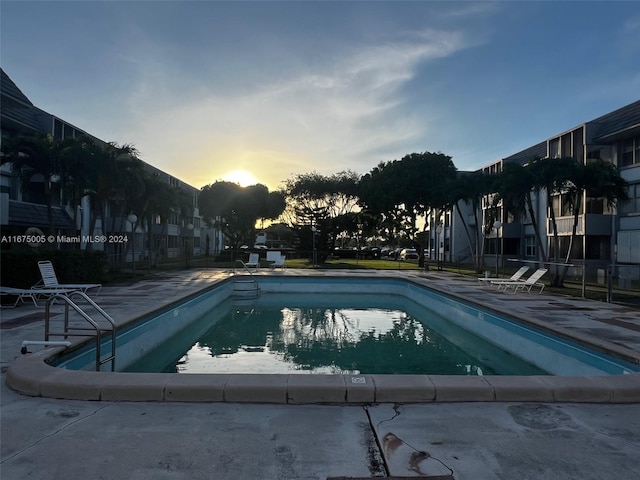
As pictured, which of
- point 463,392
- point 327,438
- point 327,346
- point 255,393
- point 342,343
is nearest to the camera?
point 327,438

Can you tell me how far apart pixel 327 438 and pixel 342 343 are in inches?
251

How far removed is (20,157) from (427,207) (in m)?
26.0

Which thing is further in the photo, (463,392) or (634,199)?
(634,199)

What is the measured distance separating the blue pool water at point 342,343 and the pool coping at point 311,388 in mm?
1567

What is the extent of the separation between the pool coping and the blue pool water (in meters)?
1.57

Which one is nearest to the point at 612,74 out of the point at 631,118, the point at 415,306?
the point at 415,306

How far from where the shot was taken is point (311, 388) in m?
4.67

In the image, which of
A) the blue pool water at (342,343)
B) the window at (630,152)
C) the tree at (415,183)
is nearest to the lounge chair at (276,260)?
the tree at (415,183)

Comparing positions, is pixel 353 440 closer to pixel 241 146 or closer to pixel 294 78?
pixel 294 78

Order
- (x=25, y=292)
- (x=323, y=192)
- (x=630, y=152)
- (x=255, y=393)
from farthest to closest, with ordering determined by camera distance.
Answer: (x=323, y=192) < (x=630, y=152) < (x=25, y=292) < (x=255, y=393)

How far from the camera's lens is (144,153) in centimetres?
2108

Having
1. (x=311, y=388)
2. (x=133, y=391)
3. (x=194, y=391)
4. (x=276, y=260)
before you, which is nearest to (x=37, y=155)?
(x=133, y=391)

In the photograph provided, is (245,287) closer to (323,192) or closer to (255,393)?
(255,393)

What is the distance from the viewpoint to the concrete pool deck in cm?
327
